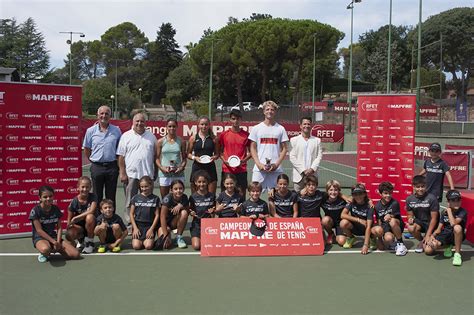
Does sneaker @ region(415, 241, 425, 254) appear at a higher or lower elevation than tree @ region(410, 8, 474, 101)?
lower

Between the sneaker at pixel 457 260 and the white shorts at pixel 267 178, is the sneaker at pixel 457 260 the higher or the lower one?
the lower one

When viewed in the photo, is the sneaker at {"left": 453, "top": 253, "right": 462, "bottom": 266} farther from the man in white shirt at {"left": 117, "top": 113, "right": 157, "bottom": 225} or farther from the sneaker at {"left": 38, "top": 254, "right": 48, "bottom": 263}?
the sneaker at {"left": 38, "top": 254, "right": 48, "bottom": 263}

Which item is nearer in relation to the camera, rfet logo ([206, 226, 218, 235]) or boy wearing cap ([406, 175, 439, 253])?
rfet logo ([206, 226, 218, 235])

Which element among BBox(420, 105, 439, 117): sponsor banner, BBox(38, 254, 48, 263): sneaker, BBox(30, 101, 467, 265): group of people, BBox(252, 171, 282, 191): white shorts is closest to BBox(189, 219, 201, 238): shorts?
BBox(30, 101, 467, 265): group of people

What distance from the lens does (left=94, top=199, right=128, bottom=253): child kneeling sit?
→ 6066 mm

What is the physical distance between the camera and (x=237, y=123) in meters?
6.83

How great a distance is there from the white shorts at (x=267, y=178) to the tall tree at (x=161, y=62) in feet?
234

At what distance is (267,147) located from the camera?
6.78m

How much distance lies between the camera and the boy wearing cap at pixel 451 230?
19.1 ft

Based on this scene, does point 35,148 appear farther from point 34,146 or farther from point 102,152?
point 102,152

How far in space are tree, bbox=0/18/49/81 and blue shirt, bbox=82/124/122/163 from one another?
192 feet

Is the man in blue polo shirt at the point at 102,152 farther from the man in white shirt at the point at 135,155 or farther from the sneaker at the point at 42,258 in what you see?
the sneaker at the point at 42,258

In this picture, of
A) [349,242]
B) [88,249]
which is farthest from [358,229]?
[88,249]

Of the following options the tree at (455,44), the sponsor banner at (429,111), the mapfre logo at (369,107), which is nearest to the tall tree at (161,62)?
Result: the tree at (455,44)
